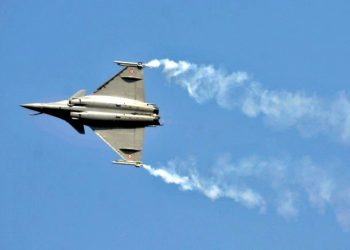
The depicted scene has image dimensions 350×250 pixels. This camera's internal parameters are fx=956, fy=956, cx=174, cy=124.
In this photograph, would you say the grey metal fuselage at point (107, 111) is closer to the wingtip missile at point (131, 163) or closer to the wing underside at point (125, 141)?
the wing underside at point (125, 141)

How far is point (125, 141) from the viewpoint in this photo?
8950 centimetres

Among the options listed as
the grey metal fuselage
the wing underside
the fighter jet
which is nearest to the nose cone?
A: the fighter jet

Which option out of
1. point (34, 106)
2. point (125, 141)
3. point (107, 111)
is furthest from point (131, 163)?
point (34, 106)

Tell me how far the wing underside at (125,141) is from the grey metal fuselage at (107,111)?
994 mm

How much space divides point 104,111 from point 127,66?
5679mm

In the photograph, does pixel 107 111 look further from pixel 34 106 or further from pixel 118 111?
pixel 34 106

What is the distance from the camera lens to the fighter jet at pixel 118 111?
87.7 m

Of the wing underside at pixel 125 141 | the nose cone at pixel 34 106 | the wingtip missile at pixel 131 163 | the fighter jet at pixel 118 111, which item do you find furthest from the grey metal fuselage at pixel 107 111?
the wingtip missile at pixel 131 163

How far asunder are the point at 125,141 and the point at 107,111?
3.64 meters

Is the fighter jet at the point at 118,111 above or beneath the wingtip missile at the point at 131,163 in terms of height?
above

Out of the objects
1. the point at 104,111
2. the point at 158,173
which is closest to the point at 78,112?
the point at 104,111

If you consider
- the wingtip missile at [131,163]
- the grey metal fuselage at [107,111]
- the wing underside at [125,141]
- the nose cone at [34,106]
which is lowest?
the wingtip missile at [131,163]

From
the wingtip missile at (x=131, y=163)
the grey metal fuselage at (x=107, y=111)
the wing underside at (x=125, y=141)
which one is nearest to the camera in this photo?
the grey metal fuselage at (x=107, y=111)

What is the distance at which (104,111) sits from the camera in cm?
8775
